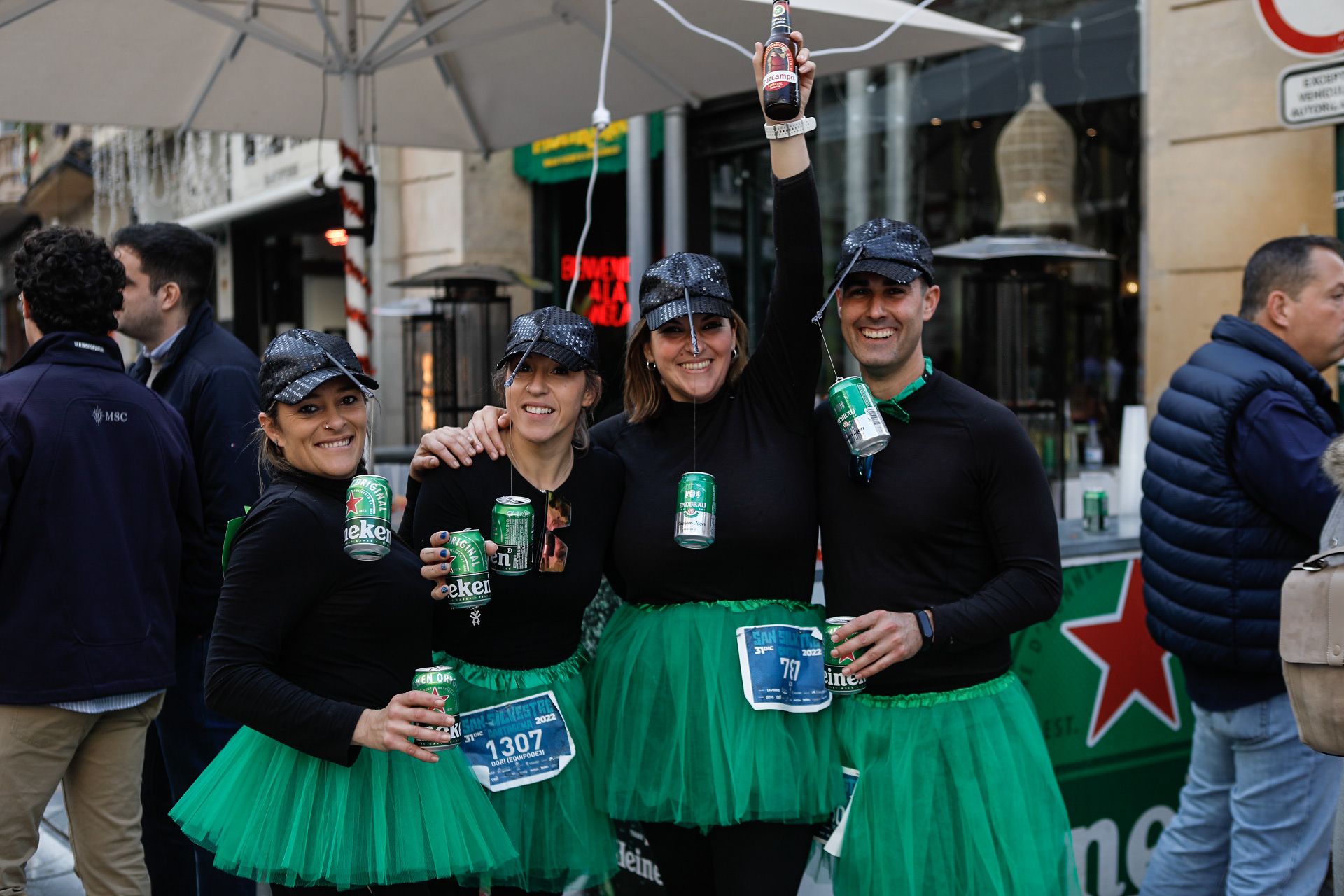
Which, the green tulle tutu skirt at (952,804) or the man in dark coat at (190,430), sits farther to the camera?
the man in dark coat at (190,430)

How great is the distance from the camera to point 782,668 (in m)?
2.64

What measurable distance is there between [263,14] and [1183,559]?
4403 millimetres

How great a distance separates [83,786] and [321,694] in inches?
50.3

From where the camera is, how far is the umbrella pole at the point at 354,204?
5.16 m

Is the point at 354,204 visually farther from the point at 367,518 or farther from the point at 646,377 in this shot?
the point at 367,518

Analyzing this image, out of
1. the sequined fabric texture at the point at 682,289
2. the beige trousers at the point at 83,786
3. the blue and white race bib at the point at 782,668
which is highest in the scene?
the sequined fabric texture at the point at 682,289

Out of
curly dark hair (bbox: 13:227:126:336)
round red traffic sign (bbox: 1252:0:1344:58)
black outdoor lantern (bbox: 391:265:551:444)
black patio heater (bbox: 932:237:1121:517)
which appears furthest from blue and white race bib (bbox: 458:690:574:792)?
black outdoor lantern (bbox: 391:265:551:444)

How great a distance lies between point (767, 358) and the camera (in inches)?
110

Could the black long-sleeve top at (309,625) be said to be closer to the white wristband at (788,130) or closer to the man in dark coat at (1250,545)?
the white wristband at (788,130)

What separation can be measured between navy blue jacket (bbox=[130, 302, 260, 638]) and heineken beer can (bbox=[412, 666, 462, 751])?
1.56 metres

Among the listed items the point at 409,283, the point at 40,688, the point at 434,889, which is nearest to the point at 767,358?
the point at 434,889

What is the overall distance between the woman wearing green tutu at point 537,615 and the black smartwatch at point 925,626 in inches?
29.0

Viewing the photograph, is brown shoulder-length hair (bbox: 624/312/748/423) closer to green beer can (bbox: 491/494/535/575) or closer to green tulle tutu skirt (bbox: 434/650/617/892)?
green beer can (bbox: 491/494/535/575)

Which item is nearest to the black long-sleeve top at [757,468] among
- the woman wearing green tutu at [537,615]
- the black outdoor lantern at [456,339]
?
the woman wearing green tutu at [537,615]
